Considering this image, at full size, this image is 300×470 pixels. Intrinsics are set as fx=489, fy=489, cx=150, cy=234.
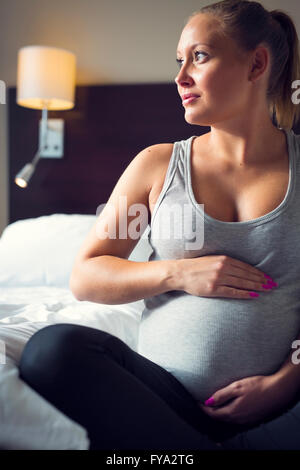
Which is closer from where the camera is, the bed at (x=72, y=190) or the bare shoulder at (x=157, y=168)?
the bare shoulder at (x=157, y=168)

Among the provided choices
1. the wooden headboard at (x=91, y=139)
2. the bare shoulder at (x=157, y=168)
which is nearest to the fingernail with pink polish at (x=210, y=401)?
the bare shoulder at (x=157, y=168)

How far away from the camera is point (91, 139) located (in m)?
2.05

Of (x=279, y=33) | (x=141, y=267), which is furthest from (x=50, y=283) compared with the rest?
(x=279, y=33)

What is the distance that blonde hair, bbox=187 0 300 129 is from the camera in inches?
36.6

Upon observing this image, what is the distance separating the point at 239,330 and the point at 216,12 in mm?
597

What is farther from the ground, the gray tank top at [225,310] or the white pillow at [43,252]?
the gray tank top at [225,310]

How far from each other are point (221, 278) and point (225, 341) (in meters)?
0.11

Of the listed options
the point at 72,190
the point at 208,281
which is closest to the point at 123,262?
the point at 208,281

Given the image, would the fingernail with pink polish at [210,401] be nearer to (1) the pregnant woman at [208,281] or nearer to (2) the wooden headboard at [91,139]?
(1) the pregnant woman at [208,281]

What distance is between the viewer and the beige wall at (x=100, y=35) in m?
1.96

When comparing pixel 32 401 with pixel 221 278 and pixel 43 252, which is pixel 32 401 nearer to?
pixel 221 278

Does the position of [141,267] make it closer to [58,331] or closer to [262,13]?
[58,331]

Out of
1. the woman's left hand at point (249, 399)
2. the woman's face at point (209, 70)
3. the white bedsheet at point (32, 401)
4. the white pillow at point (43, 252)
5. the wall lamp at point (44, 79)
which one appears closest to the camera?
the white bedsheet at point (32, 401)

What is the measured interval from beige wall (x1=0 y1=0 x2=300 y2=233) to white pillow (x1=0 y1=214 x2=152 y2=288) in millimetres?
497
